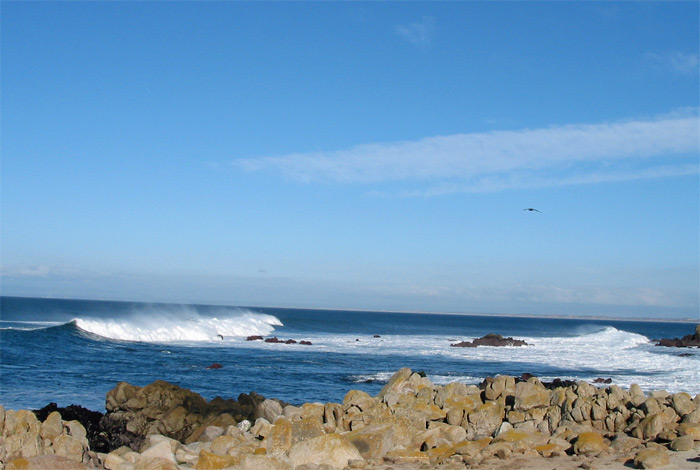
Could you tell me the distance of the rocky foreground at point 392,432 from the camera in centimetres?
1340

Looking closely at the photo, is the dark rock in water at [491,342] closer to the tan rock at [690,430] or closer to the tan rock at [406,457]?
the tan rock at [690,430]

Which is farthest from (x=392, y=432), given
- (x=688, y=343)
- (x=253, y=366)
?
(x=688, y=343)

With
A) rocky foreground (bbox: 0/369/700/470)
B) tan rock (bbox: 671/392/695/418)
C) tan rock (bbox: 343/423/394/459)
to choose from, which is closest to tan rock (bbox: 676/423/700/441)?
rocky foreground (bbox: 0/369/700/470)

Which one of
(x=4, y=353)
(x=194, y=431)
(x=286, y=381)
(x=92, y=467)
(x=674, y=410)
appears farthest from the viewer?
(x=4, y=353)

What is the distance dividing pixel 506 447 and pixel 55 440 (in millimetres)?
9382

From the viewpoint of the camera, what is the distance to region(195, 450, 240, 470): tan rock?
13.4 metres

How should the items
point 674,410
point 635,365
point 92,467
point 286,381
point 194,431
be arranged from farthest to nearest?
1. point 635,365
2. point 286,381
3. point 194,431
4. point 674,410
5. point 92,467

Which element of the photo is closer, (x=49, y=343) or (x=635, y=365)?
(x=635, y=365)

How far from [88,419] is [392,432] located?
30.4ft

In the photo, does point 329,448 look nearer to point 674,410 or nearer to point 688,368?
point 674,410

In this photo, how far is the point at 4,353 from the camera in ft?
124

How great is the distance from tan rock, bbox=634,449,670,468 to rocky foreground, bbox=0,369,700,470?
18 millimetres

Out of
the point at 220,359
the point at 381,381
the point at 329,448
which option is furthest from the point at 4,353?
the point at 329,448

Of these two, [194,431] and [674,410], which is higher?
[674,410]
